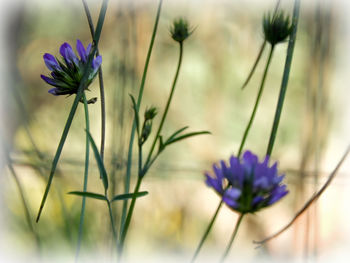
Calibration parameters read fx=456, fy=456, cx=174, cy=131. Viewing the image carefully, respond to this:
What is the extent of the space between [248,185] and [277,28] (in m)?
0.13

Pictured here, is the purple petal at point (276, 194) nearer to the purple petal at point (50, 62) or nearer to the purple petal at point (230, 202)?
the purple petal at point (230, 202)

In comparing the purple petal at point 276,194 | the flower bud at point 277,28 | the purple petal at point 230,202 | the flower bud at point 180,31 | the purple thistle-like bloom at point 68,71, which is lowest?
the purple petal at point 230,202

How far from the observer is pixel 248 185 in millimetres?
267

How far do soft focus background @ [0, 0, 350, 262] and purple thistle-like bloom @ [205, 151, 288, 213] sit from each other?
0.40 m

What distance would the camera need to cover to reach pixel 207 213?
0.77 metres

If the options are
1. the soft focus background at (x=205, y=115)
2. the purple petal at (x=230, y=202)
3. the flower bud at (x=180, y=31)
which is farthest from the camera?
the soft focus background at (x=205, y=115)

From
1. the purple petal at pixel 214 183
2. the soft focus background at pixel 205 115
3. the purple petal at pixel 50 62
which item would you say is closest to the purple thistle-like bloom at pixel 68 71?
the purple petal at pixel 50 62

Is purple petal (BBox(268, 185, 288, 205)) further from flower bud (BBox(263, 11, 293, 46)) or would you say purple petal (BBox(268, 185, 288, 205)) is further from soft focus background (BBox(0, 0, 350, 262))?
soft focus background (BBox(0, 0, 350, 262))

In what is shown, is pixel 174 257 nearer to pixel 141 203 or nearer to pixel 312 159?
pixel 141 203

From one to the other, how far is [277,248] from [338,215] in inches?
5.0

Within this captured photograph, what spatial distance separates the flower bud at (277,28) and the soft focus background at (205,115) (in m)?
0.35

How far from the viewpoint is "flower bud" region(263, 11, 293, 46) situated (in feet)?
1.08

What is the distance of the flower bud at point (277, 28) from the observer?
0.33 meters

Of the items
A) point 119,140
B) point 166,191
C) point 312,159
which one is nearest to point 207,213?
point 166,191
